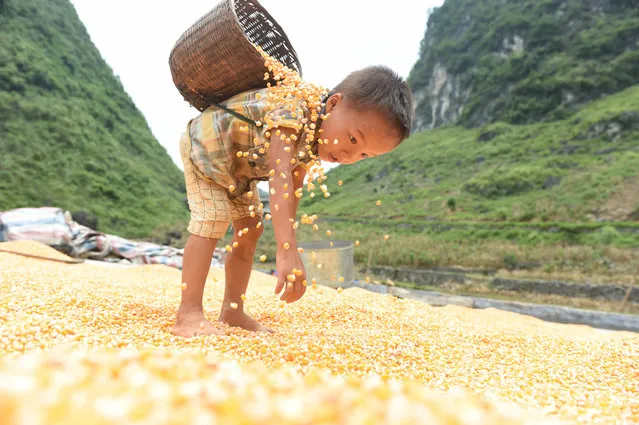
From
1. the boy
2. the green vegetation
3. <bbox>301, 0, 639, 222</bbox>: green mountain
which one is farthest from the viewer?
<bbox>301, 0, 639, 222</bbox>: green mountain

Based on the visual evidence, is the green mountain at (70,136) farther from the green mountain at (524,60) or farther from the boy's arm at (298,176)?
the green mountain at (524,60)

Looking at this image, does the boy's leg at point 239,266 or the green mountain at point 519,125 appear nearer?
the boy's leg at point 239,266

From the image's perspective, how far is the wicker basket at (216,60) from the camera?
6.72ft

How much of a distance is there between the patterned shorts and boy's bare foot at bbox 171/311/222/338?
0.38 meters

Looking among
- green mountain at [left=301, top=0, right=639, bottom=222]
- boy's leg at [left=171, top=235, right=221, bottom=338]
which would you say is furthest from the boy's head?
green mountain at [left=301, top=0, right=639, bottom=222]

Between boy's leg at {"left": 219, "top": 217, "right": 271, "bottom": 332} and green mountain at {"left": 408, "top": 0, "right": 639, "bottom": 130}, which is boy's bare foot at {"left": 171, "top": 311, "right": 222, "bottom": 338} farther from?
green mountain at {"left": 408, "top": 0, "right": 639, "bottom": 130}

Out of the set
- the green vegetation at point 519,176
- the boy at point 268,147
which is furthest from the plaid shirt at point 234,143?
the green vegetation at point 519,176

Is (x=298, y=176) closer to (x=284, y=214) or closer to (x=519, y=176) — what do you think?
(x=284, y=214)

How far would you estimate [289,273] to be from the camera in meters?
1.66

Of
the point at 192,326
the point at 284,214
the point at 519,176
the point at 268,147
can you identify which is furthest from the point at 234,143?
the point at 519,176

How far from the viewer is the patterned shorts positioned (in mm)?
2090

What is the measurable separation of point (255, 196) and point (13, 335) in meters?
1.34

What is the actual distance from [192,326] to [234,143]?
883 mm

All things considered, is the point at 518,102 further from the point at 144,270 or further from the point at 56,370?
the point at 56,370
